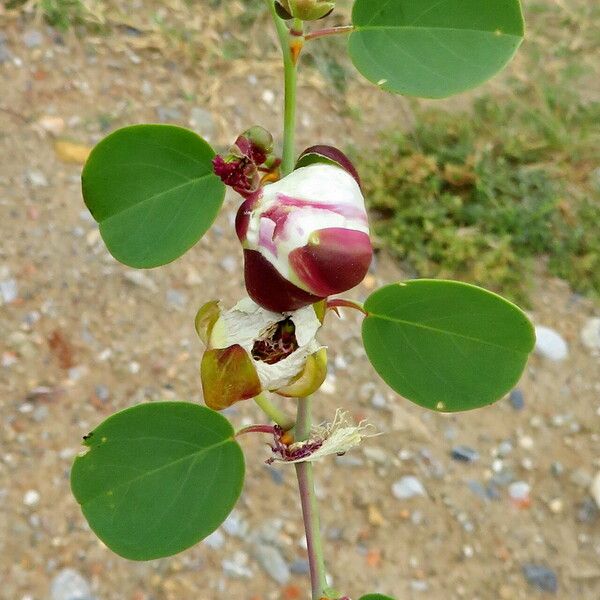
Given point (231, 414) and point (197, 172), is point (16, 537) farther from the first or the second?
point (197, 172)

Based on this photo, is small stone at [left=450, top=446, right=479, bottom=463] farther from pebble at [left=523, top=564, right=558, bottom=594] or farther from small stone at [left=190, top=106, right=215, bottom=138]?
small stone at [left=190, top=106, right=215, bottom=138]

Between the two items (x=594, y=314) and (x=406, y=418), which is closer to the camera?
(x=406, y=418)

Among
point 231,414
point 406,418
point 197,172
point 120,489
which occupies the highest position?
point 197,172

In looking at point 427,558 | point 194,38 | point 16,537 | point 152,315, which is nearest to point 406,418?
point 427,558

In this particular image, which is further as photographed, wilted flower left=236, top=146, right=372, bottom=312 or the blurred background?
the blurred background

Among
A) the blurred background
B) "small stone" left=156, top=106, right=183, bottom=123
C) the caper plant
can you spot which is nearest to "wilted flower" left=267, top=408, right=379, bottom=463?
the caper plant

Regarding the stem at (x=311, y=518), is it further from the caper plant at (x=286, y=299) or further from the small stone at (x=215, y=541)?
the small stone at (x=215, y=541)

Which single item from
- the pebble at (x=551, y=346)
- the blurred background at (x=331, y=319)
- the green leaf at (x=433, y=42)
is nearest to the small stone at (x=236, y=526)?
the blurred background at (x=331, y=319)
